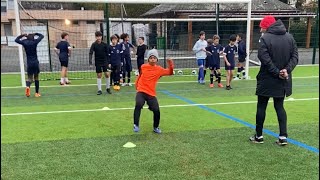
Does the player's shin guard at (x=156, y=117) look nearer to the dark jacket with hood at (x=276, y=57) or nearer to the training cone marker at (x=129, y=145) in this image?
the training cone marker at (x=129, y=145)

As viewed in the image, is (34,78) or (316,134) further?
(34,78)

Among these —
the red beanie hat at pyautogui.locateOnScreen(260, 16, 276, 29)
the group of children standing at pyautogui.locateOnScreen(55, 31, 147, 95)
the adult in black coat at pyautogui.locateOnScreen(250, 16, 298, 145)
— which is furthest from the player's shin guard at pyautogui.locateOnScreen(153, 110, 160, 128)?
the group of children standing at pyautogui.locateOnScreen(55, 31, 147, 95)

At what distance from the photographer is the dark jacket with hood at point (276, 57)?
18.0ft

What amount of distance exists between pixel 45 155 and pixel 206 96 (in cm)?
632

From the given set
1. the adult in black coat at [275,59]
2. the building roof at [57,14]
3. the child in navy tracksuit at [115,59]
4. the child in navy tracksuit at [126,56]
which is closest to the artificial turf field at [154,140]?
the adult in black coat at [275,59]

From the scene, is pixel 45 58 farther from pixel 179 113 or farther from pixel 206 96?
pixel 179 113

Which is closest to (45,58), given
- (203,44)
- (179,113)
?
(203,44)

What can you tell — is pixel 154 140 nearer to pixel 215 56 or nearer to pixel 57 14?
pixel 215 56

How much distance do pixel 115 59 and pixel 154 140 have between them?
6605 millimetres

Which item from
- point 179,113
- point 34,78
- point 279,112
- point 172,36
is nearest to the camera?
point 279,112

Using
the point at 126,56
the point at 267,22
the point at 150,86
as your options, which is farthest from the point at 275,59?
the point at 126,56

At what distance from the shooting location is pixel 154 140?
244 inches

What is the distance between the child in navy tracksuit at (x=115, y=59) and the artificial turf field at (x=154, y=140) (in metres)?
1.63

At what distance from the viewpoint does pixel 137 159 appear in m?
5.21
